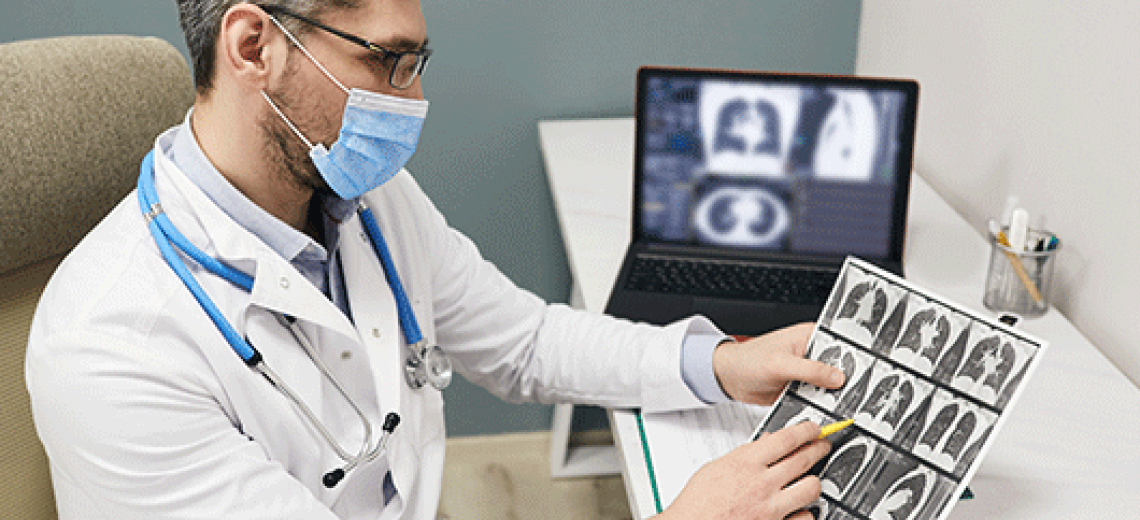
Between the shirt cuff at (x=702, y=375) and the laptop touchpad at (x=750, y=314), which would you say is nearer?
the shirt cuff at (x=702, y=375)

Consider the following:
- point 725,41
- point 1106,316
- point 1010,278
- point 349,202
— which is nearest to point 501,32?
point 725,41

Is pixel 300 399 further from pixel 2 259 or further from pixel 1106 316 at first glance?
pixel 1106 316

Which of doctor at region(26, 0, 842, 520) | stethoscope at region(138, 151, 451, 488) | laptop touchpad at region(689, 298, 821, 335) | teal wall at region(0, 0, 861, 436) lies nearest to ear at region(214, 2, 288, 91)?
doctor at region(26, 0, 842, 520)

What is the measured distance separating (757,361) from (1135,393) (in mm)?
452

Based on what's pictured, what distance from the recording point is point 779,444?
2.95 ft

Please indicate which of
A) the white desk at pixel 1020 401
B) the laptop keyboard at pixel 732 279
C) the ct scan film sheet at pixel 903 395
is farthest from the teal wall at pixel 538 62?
the ct scan film sheet at pixel 903 395

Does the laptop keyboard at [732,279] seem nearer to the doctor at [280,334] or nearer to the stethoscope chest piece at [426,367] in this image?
the doctor at [280,334]

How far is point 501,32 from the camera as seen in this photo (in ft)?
5.77

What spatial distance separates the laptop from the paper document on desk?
26 centimetres

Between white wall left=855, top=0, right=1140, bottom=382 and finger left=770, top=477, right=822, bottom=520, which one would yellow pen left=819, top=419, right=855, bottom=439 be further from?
white wall left=855, top=0, right=1140, bottom=382

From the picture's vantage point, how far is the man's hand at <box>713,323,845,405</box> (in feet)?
3.14

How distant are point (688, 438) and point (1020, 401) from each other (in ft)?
1.25

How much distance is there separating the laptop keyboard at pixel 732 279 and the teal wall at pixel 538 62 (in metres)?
0.55

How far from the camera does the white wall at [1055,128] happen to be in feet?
3.79
